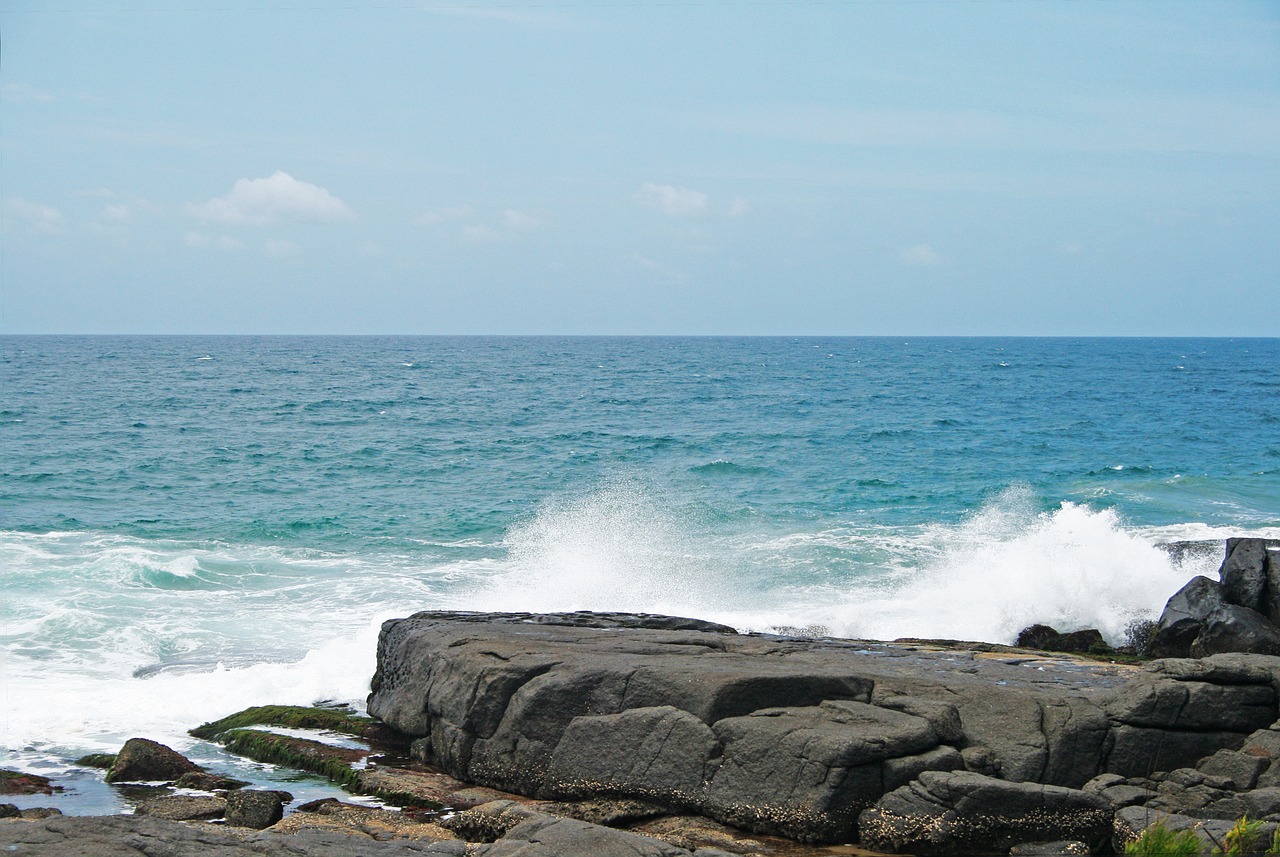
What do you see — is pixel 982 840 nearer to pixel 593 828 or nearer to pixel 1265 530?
pixel 593 828

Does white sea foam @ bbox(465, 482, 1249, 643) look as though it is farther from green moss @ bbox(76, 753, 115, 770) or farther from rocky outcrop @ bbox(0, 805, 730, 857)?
rocky outcrop @ bbox(0, 805, 730, 857)

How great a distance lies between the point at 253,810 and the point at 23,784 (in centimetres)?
266

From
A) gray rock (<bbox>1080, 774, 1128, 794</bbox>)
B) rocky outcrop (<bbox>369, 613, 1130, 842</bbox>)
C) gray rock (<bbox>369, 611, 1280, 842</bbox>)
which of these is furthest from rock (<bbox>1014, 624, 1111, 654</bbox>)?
gray rock (<bbox>1080, 774, 1128, 794</bbox>)

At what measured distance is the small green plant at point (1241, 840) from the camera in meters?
6.46

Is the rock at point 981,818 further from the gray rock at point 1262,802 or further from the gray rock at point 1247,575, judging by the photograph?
the gray rock at point 1247,575

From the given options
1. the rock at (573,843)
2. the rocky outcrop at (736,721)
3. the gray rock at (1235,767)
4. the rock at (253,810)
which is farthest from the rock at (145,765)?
the gray rock at (1235,767)

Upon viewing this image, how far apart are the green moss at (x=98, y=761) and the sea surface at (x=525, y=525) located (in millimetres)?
269

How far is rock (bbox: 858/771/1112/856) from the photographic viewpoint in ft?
24.1

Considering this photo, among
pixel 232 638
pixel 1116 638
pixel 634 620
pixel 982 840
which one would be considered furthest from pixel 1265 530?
pixel 232 638

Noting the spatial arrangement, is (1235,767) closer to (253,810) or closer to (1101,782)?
(1101,782)

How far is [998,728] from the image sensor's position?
27.2 ft

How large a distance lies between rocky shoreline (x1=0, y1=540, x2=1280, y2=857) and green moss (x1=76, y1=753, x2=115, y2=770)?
477mm

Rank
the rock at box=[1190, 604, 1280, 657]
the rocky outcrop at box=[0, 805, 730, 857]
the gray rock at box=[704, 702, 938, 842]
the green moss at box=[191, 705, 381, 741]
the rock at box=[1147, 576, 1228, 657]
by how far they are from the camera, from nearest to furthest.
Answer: the rocky outcrop at box=[0, 805, 730, 857]
the gray rock at box=[704, 702, 938, 842]
the green moss at box=[191, 705, 381, 741]
the rock at box=[1190, 604, 1280, 657]
the rock at box=[1147, 576, 1228, 657]

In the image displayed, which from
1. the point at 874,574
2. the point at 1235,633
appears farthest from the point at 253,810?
the point at 874,574
